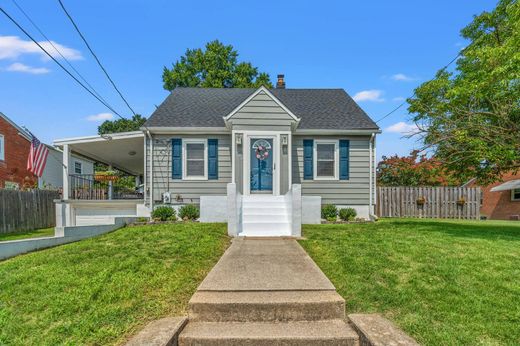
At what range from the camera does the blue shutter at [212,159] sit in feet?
37.4

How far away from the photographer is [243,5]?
32.5 ft

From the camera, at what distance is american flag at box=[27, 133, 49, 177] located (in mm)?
11045

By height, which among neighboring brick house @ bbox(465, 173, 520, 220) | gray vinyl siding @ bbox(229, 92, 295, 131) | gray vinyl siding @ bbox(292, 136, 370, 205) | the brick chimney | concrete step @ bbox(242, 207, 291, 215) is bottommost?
neighboring brick house @ bbox(465, 173, 520, 220)

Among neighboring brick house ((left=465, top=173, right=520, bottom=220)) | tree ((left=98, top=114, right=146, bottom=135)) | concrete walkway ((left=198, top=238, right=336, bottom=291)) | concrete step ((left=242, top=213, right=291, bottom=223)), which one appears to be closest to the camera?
concrete walkway ((left=198, top=238, right=336, bottom=291))

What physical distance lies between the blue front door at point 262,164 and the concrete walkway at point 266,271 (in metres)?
4.38

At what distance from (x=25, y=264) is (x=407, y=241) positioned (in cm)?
697

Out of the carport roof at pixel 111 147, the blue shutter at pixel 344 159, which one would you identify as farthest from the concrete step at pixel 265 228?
the carport roof at pixel 111 147

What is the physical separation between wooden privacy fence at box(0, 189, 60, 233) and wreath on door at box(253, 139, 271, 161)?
29.2 feet

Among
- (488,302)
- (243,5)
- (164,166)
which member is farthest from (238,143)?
(488,302)

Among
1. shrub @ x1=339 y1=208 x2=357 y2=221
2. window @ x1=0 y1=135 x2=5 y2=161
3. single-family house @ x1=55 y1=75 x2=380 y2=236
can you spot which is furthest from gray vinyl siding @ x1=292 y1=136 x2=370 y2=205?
window @ x1=0 y1=135 x2=5 y2=161

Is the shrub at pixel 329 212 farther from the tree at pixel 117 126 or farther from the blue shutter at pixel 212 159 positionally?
the tree at pixel 117 126

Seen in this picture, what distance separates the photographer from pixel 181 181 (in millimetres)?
11320

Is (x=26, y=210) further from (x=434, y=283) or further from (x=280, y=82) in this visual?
(x=434, y=283)

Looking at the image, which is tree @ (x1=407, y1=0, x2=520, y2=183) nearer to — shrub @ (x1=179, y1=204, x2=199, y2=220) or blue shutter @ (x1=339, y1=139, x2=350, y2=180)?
blue shutter @ (x1=339, y1=139, x2=350, y2=180)
